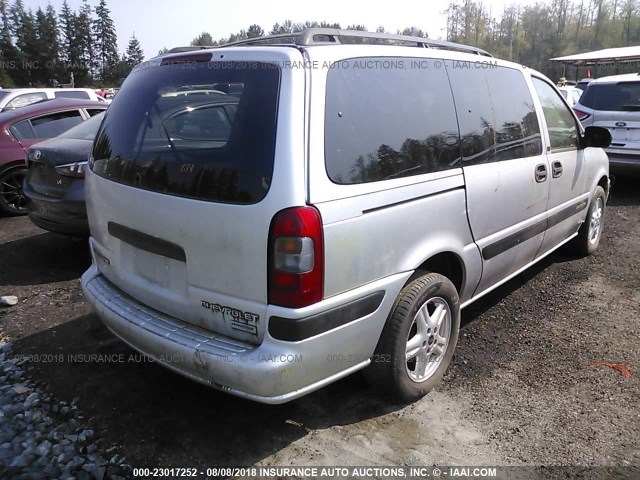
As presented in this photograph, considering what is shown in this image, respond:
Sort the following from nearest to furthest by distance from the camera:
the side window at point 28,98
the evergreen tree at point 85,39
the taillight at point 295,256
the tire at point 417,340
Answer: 1. the taillight at point 295,256
2. the tire at point 417,340
3. the side window at point 28,98
4. the evergreen tree at point 85,39

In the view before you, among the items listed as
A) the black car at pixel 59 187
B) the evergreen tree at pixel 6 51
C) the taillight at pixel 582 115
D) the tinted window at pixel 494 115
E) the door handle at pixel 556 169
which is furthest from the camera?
the evergreen tree at pixel 6 51

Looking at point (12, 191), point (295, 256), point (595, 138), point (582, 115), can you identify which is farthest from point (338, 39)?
point (582, 115)

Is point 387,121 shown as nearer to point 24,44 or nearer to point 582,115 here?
point 582,115

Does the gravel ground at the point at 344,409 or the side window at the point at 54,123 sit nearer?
the gravel ground at the point at 344,409

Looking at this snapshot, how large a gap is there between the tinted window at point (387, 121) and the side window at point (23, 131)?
6.05m

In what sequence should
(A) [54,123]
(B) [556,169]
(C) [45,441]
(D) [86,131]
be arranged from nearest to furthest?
(C) [45,441], (B) [556,169], (D) [86,131], (A) [54,123]

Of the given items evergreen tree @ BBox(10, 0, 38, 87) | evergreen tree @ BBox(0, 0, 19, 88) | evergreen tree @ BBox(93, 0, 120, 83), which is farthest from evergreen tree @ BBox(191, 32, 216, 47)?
evergreen tree @ BBox(93, 0, 120, 83)

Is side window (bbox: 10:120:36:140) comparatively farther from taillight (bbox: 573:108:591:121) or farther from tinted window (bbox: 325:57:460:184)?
taillight (bbox: 573:108:591:121)

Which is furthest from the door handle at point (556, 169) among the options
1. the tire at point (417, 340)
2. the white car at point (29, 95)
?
the white car at point (29, 95)

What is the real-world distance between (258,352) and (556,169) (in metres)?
3.09

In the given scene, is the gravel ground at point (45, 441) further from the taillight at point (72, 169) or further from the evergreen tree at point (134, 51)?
the evergreen tree at point (134, 51)

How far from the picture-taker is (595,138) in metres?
4.50

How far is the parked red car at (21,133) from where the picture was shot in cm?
670

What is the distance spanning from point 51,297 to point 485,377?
357 centimetres
